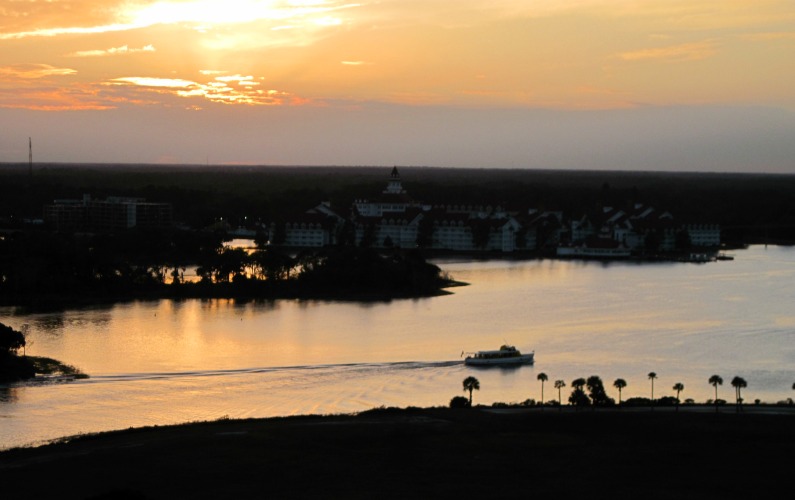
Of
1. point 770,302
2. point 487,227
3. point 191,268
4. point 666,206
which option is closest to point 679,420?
point 770,302

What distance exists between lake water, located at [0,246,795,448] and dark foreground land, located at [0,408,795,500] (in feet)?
4.10

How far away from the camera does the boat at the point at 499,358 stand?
17.6 m

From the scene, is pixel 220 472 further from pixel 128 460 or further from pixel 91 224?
pixel 91 224

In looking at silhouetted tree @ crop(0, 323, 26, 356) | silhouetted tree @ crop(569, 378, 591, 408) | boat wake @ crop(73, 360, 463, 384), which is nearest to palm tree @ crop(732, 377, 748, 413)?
silhouetted tree @ crop(569, 378, 591, 408)

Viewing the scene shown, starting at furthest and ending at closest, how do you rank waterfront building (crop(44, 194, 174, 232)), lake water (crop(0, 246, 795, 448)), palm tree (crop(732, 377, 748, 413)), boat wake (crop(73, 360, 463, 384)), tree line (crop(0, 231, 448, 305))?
waterfront building (crop(44, 194, 174, 232)) < tree line (crop(0, 231, 448, 305)) < boat wake (crop(73, 360, 463, 384)) < lake water (crop(0, 246, 795, 448)) < palm tree (crop(732, 377, 748, 413))

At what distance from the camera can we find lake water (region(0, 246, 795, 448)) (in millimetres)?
14922

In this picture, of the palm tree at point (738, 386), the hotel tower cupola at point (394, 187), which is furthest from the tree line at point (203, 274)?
the hotel tower cupola at point (394, 187)

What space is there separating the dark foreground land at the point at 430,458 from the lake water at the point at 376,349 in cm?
125

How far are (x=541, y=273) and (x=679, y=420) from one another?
1854cm

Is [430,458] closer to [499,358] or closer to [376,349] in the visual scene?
[499,358]

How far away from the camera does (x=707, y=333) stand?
20234 mm

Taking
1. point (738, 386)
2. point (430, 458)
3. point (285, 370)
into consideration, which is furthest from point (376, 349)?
point (430, 458)

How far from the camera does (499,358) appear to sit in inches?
696

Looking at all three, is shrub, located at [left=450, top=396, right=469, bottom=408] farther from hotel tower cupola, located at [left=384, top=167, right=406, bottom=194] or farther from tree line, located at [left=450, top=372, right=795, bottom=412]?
hotel tower cupola, located at [left=384, top=167, right=406, bottom=194]
